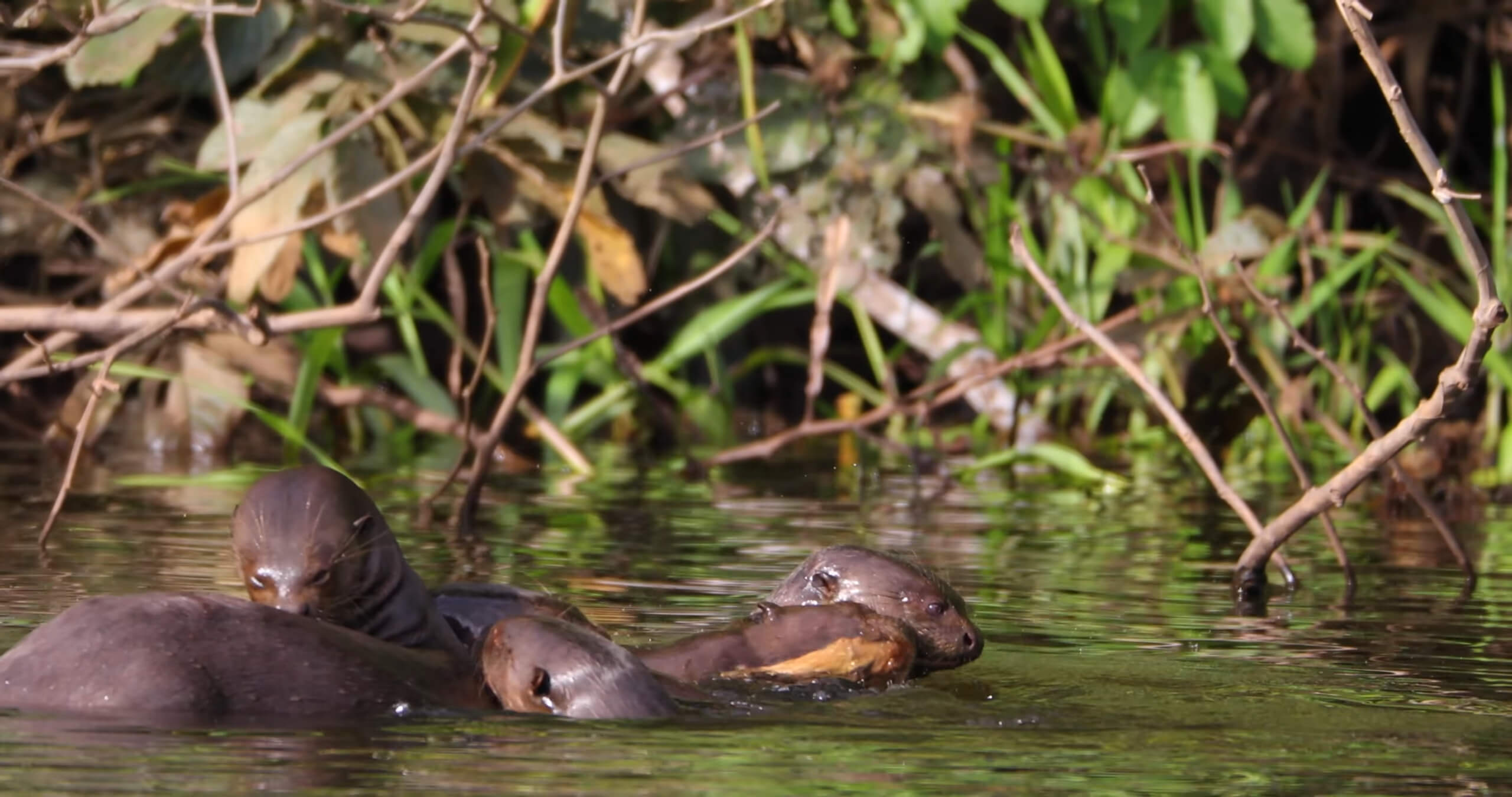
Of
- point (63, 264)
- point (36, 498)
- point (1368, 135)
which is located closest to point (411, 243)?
point (63, 264)

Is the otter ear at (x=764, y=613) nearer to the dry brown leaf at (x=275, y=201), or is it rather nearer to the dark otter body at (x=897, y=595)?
the dark otter body at (x=897, y=595)

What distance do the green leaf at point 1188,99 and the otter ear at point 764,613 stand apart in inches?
139

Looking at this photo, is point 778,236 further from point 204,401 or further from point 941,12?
point 204,401

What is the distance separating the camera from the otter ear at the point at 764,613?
10.7ft

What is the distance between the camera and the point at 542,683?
111 inches

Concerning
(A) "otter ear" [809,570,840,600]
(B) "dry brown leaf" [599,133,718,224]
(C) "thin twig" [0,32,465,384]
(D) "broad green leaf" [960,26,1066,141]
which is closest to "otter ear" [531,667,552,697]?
(A) "otter ear" [809,570,840,600]

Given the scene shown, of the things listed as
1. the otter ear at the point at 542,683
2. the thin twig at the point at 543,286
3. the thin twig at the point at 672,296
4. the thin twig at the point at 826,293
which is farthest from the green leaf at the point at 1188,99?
the otter ear at the point at 542,683

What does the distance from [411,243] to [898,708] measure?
4755 millimetres

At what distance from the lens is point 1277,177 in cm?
872

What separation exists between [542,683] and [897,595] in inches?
31.9

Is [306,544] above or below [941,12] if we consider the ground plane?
below

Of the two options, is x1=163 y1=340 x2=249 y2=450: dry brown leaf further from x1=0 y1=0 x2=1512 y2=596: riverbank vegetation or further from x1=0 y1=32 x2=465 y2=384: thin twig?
x1=0 y1=32 x2=465 y2=384: thin twig

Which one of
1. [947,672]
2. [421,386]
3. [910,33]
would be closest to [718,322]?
[421,386]

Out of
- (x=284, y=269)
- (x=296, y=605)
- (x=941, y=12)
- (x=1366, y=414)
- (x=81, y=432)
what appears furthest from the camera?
(x=941, y=12)
